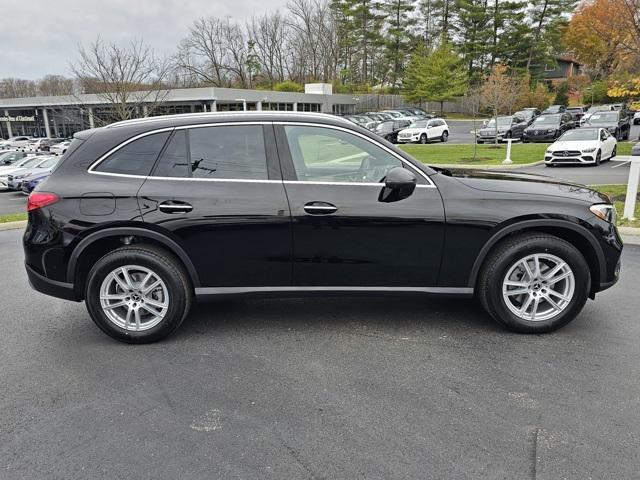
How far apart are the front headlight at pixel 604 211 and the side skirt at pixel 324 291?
1132 millimetres

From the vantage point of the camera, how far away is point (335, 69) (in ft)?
260

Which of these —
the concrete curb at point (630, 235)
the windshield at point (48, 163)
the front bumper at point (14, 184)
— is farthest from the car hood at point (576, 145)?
the front bumper at point (14, 184)

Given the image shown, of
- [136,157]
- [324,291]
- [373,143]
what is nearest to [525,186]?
[373,143]

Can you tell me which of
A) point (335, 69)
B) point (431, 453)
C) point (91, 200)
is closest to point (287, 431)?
point (431, 453)

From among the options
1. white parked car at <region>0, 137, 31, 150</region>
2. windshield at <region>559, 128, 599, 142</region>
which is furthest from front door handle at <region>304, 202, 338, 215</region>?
white parked car at <region>0, 137, 31, 150</region>

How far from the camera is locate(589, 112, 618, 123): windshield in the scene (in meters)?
23.9

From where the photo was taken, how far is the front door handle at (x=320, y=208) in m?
3.66

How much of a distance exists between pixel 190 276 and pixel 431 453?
7.32 feet

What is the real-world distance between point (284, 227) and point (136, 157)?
1302 millimetres

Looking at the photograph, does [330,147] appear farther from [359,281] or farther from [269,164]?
[359,281]

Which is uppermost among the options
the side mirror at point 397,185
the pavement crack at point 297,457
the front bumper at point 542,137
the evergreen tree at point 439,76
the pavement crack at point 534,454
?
the evergreen tree at point 439,76

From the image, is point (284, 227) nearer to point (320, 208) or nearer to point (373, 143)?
point (320, 208)

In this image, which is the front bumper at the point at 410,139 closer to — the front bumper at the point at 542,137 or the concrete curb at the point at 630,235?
the front bumper at the point at 542,137

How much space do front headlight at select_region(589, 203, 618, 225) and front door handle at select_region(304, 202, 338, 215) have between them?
2.02 m
